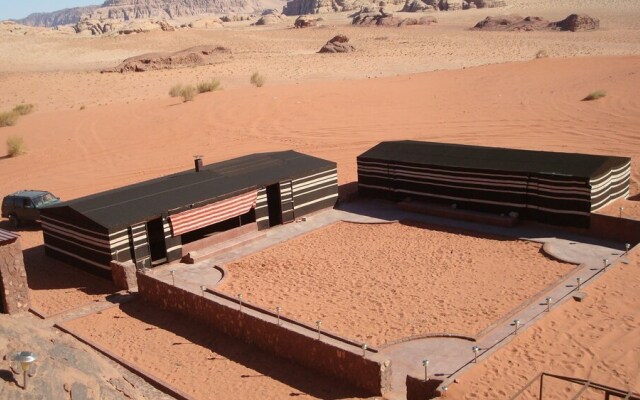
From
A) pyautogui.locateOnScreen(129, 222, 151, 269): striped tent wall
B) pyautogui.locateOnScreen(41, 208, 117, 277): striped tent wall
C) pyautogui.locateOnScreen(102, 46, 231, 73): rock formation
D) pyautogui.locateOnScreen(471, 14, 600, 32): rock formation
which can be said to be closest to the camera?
pyautogui.locateOnScreen(41, 208, 117, 277): striped tent wall

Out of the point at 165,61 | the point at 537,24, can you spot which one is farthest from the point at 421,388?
the point at 537,24

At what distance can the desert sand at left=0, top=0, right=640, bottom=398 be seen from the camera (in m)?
12.3

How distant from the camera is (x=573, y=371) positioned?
11.1 m

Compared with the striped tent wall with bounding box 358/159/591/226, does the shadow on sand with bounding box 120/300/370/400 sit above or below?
below

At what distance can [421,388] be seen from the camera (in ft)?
34.0

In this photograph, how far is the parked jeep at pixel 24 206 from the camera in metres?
21.5

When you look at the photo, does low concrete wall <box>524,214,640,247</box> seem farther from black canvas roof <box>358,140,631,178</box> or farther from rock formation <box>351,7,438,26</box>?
rock formation <box>351,7,438,26</box>

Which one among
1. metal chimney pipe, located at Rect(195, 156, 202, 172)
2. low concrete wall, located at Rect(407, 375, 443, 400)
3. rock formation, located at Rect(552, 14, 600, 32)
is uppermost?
rock formation, located at Rect(552, 14, 600, 32)

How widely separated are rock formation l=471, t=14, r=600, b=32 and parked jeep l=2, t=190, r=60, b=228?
212 ft

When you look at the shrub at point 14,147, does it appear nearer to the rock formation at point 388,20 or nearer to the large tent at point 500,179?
the large tent at point 500,179

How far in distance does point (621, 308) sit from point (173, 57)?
53.7 metres

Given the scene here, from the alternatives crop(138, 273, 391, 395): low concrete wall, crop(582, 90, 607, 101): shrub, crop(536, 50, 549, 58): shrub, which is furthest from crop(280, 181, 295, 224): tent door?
crop(536, 50, 549, 58): shrub

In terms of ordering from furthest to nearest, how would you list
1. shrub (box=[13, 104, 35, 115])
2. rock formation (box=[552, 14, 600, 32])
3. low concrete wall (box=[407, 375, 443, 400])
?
1. rock formation (box=[552, 14, 600, 32])
2. shrub (box=[13, 104, 35, 115])
3. low concrete wall (box=[407, 375, 443, 400])

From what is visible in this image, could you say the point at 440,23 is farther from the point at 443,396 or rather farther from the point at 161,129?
the point at 443,396
